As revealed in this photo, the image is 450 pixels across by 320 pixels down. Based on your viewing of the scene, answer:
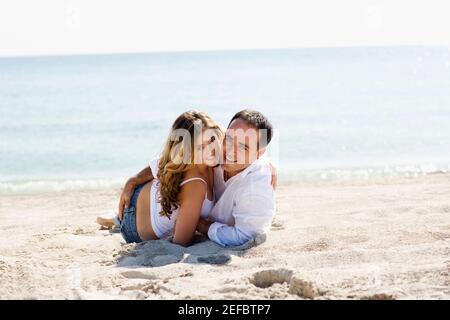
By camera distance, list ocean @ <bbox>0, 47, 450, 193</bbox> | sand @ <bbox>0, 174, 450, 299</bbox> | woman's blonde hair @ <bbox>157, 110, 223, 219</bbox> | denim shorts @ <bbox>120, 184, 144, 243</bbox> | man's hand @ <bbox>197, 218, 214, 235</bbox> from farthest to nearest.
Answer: ocean @ <bbox>0, 47, 450, 193</bbox>, denim shorts @ <bbox>120, 184, 144, 243</bbox>, man's hand @ <bbox>197, 218, 214, 235</bbox>, woman's blonde hair @ <bbox>157, 110, 223, 219</bbox>, sand @ <bbox>0, 174, 450, 299</bbox>

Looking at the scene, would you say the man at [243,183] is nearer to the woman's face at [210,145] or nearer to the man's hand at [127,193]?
the woman's face at [210,145]

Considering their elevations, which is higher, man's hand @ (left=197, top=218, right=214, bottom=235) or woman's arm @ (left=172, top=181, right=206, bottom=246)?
woman's arm @ (left=172, top=181, right=206, bottom=246)

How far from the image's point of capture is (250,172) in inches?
177

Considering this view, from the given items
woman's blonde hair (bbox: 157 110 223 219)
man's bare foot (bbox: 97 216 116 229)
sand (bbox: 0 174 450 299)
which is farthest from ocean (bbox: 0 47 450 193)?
woman's blonde hair (bbox: 157 110 223 219)

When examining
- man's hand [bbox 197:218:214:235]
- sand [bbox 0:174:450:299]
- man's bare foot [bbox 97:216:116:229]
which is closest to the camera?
sand [bbox 0:174:450:299]

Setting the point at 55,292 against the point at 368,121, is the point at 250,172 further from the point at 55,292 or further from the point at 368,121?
the point at 368,121

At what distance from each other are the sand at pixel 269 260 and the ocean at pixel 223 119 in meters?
4.87

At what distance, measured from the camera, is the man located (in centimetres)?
438

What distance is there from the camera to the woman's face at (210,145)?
4363mm

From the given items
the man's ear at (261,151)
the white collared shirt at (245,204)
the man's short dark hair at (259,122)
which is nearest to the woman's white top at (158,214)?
the white collared shirt at (245,204)

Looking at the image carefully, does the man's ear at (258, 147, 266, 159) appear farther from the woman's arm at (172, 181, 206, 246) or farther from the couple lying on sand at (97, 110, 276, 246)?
the woman's arm at (172, 181, 206, 246)

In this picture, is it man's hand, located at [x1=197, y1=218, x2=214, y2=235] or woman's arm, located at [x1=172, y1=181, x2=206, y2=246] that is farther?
man's hand, located at [x1=197, y1=218, x2=214, y2=235]
